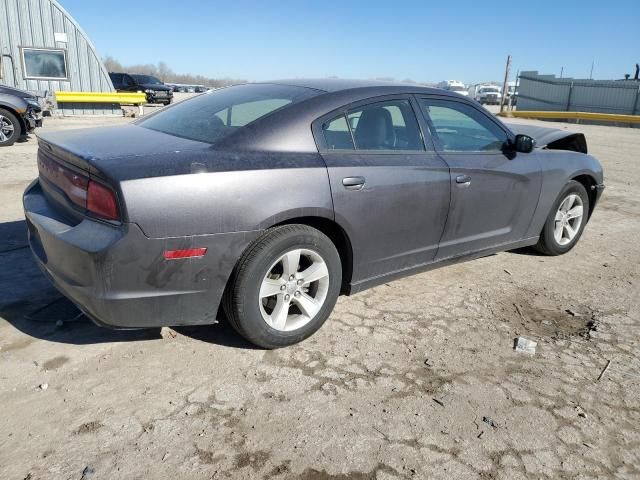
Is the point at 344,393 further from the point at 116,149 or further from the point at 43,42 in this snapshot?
the point at 43,42

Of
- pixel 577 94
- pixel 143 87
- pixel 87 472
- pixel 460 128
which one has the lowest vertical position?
pixel 87 472

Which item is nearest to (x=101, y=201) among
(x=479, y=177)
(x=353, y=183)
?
(x=353, y=183)

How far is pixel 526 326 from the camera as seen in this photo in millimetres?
3631

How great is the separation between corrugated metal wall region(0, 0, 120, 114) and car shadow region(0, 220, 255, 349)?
1548 centimetres

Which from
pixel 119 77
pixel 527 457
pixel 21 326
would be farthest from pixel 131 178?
pixel 119 77

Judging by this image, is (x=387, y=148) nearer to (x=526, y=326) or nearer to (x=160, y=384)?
(x=526, y=326)

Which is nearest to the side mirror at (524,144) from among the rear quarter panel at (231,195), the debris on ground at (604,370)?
the debris on ground at (604,370)

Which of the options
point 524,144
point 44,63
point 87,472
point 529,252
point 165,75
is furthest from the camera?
point 165,75

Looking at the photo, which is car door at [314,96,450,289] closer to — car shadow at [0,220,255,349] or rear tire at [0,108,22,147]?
car shadow at [0,220,255,349]

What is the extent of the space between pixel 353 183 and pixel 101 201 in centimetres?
142

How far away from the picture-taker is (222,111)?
11.3ft

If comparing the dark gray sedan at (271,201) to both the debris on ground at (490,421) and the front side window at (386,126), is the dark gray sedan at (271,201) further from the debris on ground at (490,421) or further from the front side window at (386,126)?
the debris on ground at (490,421)

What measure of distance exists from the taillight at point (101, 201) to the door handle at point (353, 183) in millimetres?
1301

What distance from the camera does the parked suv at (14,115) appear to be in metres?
10.6
